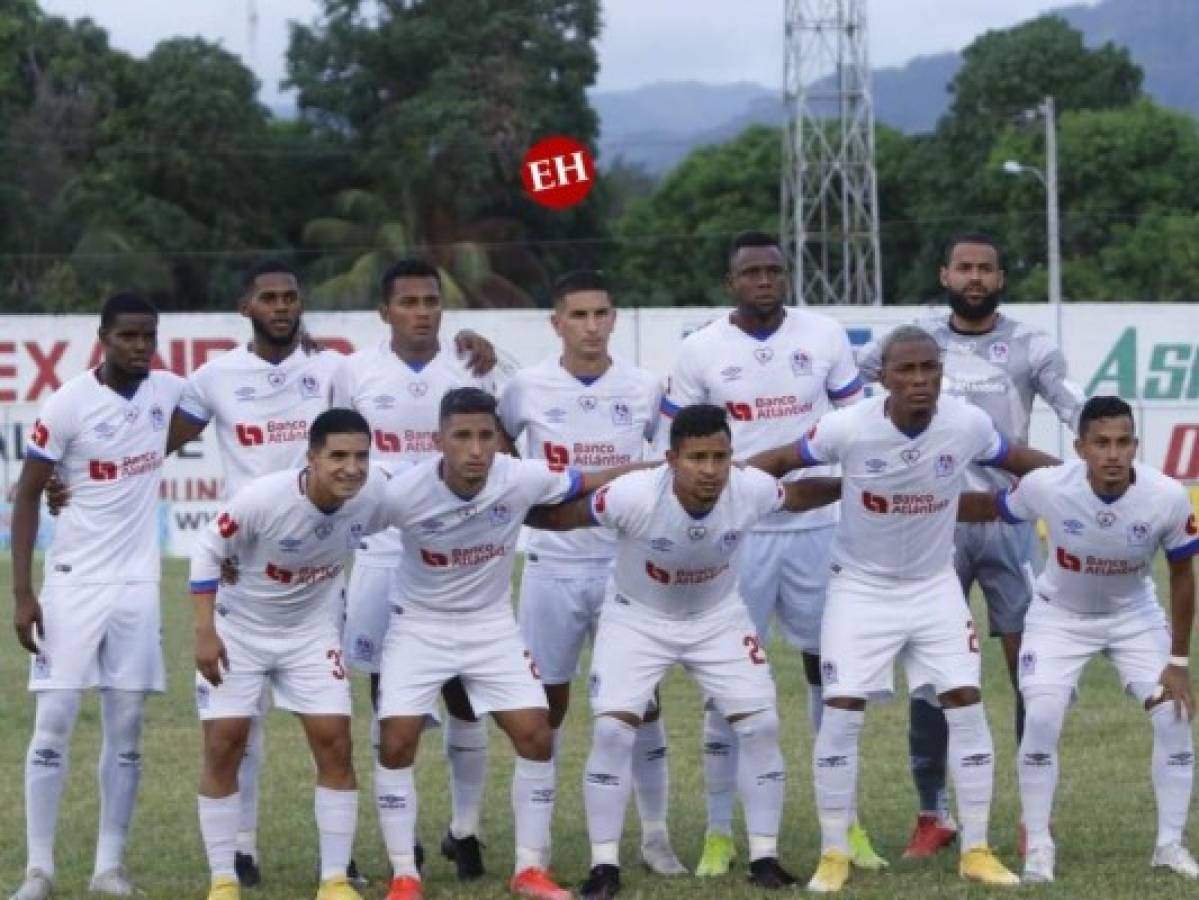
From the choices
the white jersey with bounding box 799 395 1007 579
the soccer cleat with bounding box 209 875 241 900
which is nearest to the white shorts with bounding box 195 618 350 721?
the soccer cleat with bounding box 209 875 241 900

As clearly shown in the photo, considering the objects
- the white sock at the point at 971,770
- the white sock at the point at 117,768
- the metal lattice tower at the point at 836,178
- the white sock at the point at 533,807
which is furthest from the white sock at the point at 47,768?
the metal lattice tower at the point at 836,178

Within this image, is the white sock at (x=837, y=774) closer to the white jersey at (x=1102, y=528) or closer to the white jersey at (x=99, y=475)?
the white jersey at (x=1102, y=528)

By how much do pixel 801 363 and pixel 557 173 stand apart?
47803mm

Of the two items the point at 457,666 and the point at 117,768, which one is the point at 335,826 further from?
the point at 117,768

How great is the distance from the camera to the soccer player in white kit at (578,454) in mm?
10883

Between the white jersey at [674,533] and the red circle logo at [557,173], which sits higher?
the red circle logo at [557,173]

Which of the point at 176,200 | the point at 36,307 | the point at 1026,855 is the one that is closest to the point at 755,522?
the point at 1026,855

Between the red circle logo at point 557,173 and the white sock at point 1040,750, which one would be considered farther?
the red circle logo at point 557,173

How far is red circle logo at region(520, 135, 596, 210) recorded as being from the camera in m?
58.7

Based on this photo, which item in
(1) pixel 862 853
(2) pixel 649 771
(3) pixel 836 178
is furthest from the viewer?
(3) pixel 836 178

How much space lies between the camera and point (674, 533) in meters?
10.0

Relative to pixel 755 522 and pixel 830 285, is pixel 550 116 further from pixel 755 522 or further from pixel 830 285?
pixel 755 522

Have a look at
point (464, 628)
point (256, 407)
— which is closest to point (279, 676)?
point (464, 628)

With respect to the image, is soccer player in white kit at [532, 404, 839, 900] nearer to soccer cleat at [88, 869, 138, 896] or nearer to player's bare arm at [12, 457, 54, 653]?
soccer cleat at [88, 869, 138, 896]
